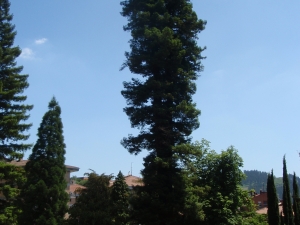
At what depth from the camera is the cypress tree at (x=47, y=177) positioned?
75.4 feet

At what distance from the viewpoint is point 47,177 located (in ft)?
79.4

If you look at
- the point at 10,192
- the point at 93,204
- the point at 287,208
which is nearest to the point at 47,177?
the point at 10,192

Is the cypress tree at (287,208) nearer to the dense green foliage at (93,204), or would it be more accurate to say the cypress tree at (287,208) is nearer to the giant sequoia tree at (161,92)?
the giant sequoia tree at (161,92)

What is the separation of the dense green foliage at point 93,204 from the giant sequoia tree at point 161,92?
67.3 inches

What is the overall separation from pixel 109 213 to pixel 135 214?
1.31 meters

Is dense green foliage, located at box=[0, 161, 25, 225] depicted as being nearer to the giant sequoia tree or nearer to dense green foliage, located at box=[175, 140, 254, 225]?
the giant sequoia tree

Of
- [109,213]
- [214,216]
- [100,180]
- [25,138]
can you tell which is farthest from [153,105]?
[25,138]

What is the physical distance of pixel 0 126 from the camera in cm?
2462

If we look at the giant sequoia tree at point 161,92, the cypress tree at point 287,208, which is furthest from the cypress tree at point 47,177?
the cypress tree at point 287,208

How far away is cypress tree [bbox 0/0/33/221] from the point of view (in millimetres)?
23609

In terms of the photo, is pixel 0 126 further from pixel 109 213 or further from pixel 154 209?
pixel 154 209

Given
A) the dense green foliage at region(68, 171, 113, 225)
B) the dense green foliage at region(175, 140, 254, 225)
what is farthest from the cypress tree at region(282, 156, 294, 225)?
the dense green foliage at region(68, 171, 113, 225)

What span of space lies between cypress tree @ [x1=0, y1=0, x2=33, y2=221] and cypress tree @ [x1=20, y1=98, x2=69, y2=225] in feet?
3.31

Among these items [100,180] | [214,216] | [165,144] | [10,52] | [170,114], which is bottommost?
[214,216]
